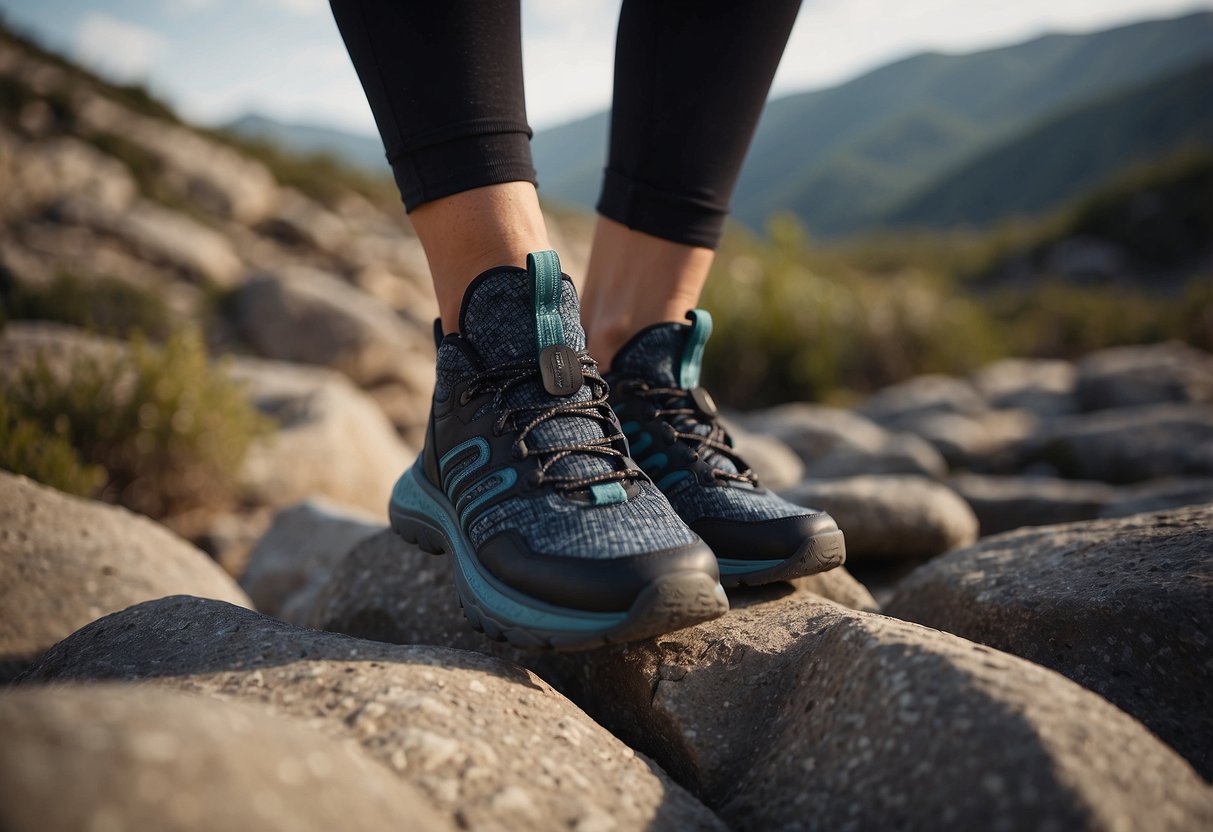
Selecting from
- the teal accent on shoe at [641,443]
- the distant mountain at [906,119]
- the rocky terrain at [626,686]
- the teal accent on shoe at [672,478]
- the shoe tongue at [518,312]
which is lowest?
the rocky terrain at [626,686]

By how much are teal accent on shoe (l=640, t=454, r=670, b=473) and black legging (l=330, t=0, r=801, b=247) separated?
0.44 metres

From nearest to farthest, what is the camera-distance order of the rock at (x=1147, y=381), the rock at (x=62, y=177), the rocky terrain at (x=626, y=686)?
the rocky terrain at (x=626, y=686)
the rock at (x=1147, y=381)
the rock at (x=62, y=177)

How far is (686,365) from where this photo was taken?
159 cm

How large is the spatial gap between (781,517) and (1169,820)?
2.37 ft

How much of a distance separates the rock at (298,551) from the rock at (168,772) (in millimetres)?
1708

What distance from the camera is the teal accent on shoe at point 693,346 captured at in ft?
5.16

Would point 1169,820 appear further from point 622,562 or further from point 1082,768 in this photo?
point 622,562

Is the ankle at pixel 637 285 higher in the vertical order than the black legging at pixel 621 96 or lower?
lower

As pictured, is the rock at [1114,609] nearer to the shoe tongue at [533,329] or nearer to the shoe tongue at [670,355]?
the shoe tongue at [670,355]

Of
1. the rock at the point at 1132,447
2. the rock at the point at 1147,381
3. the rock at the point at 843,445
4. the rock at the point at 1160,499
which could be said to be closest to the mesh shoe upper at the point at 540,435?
the rock at the point at 1160,499

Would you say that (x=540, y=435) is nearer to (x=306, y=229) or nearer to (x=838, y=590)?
(x=838, y=590)

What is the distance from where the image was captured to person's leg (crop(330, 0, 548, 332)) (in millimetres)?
1206

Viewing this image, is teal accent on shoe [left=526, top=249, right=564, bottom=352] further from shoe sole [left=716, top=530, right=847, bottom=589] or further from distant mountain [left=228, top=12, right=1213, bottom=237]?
distant mountain [left=228, top=12, right=1213, bottom=237]

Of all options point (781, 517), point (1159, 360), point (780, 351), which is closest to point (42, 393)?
point (781, 517)
